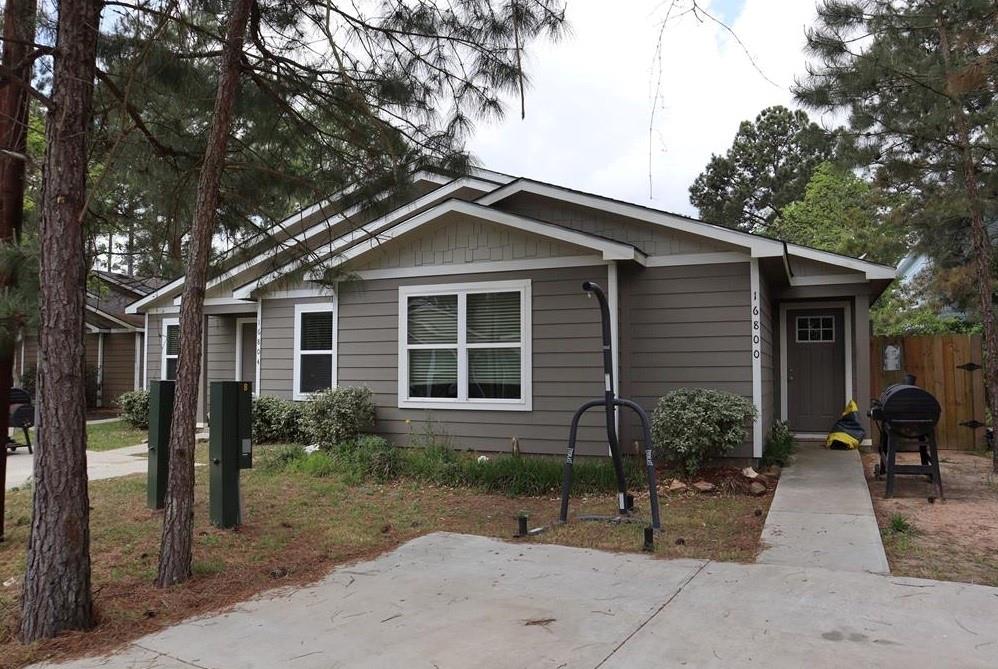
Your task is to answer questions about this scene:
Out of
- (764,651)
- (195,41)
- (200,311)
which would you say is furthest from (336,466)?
(764,651)

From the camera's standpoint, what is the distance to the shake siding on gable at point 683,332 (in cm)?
832

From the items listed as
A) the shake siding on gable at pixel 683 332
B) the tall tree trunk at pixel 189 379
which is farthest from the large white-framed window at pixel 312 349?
the tall tree trunk at pixel 189 379

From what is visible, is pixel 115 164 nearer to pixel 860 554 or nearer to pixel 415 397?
pixel 415 397

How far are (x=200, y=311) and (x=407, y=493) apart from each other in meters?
3.74

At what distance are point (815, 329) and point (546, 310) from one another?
503 centimetres

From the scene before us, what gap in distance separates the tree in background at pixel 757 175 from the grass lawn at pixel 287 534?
31.4m

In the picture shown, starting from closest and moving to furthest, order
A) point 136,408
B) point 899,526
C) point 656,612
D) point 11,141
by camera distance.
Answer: point 656,612 → point 11,141 → point 899,526 → point 136,408

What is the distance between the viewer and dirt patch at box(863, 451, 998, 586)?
186 inches

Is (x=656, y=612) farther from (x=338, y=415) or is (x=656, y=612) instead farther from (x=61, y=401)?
(x=338, y=415)

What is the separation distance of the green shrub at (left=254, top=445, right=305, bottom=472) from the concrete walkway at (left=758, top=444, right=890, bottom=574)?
19.5 ft

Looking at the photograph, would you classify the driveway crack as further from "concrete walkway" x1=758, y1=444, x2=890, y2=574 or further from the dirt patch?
the dirt patch

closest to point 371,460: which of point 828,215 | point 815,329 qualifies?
point 815,329

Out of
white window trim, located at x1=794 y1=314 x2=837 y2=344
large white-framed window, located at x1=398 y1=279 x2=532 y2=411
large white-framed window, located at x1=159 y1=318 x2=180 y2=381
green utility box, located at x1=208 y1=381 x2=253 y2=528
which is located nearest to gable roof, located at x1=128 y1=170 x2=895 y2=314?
large white-framed window, located at x1=398 y1=279 x2=532 y2=411

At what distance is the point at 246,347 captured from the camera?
13.7m
